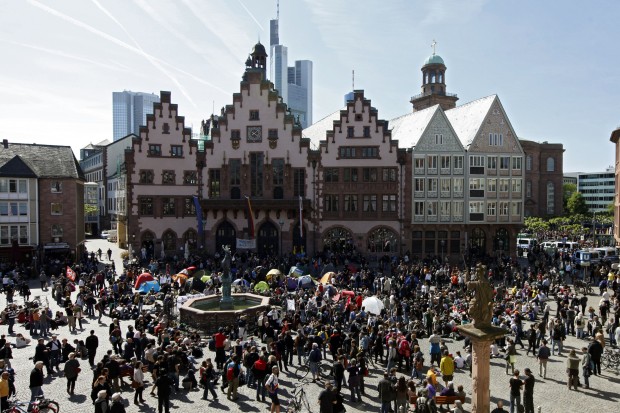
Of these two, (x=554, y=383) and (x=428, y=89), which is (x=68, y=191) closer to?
(x=554, y=383)

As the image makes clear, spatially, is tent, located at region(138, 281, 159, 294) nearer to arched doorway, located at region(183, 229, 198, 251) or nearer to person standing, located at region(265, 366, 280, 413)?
person standing, located at region(265, 366, 280, 413)

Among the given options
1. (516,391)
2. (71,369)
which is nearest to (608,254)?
(516,391)

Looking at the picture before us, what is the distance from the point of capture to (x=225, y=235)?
54.3 m

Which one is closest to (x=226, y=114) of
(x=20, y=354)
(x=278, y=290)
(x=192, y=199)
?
(x=192, y=199)

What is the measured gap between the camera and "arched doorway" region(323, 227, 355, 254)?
54.0m

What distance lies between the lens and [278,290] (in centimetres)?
3309

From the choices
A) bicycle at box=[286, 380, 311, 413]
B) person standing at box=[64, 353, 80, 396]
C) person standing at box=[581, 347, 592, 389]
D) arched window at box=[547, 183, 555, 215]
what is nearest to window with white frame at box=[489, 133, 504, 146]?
person standing at box=[581, 347, 592, 389]

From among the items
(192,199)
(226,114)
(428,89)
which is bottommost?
(192,199)

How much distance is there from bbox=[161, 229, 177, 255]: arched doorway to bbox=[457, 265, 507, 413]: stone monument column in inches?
1754

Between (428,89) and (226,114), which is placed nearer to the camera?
(226,114)

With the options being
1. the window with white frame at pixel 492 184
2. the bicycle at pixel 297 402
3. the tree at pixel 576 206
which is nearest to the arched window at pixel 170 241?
the window with white frame at pixel 492 184

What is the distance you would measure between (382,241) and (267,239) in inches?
481

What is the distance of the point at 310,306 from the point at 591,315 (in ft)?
48.4

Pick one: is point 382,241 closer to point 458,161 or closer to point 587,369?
point 458,161
